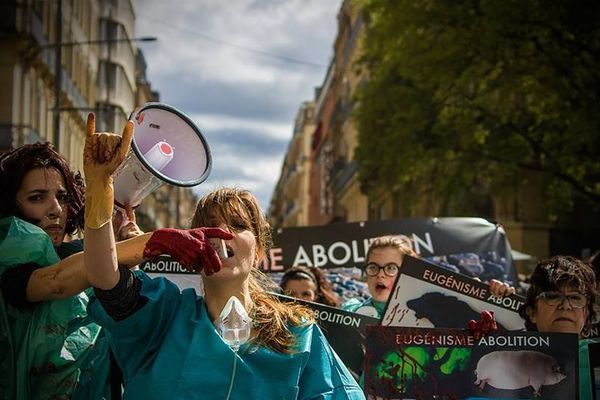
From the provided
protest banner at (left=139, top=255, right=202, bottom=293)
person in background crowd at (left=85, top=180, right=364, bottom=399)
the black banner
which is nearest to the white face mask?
person in background crowd at (left=85, top=180, right=364, bottom=399)

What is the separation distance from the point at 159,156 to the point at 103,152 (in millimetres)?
822

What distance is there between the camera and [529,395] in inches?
152

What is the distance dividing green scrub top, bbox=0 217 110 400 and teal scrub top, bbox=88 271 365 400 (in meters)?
0.32

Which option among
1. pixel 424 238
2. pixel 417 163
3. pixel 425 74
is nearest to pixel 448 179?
pixel 417 163

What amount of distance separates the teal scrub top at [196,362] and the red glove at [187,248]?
21 centimetres

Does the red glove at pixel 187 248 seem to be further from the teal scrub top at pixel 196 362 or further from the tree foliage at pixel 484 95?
the tree foliage at pixel 484 95

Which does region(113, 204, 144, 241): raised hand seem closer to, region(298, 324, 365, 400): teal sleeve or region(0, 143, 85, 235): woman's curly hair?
region(0, 143, 85, 235): woman's curly hair

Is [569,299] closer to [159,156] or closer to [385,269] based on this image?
[385,269]

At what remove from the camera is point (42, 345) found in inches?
131

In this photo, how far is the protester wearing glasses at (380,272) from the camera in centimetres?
592

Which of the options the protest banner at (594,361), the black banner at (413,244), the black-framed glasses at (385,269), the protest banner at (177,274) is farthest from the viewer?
the black banner at (413,244)

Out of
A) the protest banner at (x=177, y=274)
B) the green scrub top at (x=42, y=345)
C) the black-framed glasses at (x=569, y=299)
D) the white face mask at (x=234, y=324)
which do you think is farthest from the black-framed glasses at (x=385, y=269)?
the white face mask at (x=234, y=324)

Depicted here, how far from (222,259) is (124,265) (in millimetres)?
291

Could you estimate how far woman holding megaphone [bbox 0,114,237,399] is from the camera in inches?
124
